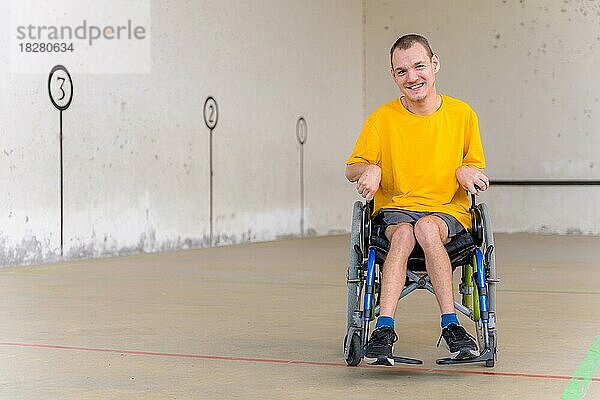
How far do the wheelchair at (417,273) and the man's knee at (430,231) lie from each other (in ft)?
0.17

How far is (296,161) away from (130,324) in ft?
20.9

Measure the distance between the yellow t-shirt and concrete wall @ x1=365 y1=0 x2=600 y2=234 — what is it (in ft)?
26.7

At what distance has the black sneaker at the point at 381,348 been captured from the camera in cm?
287

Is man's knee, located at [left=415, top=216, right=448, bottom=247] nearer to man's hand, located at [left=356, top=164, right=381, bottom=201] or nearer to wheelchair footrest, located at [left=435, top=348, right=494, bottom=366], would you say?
man's hand, located at [left=356, top=164, right=381, bottom=201]

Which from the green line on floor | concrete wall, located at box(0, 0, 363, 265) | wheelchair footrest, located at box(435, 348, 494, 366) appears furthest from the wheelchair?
concrete wall, located at box(0, 0, 363, 265)

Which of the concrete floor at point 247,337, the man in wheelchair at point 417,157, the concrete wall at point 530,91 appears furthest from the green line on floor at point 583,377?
the concrete wall at point 530,91

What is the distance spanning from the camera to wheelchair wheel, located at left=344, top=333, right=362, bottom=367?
120 inches

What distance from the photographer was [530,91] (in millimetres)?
11273

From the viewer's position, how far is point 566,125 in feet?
36.5

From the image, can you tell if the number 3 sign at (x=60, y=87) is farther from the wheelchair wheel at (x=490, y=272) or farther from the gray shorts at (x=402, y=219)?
the wheelchair wheel at (x=490, y=272)

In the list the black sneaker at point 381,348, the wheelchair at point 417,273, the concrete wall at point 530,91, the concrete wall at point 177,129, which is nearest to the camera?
the black sneaker at point 381,348

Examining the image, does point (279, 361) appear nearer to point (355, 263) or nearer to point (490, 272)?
point (355, 263)

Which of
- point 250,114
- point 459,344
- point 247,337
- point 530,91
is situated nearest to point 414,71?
point 459,344

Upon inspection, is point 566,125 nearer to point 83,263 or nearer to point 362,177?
point 83,263
